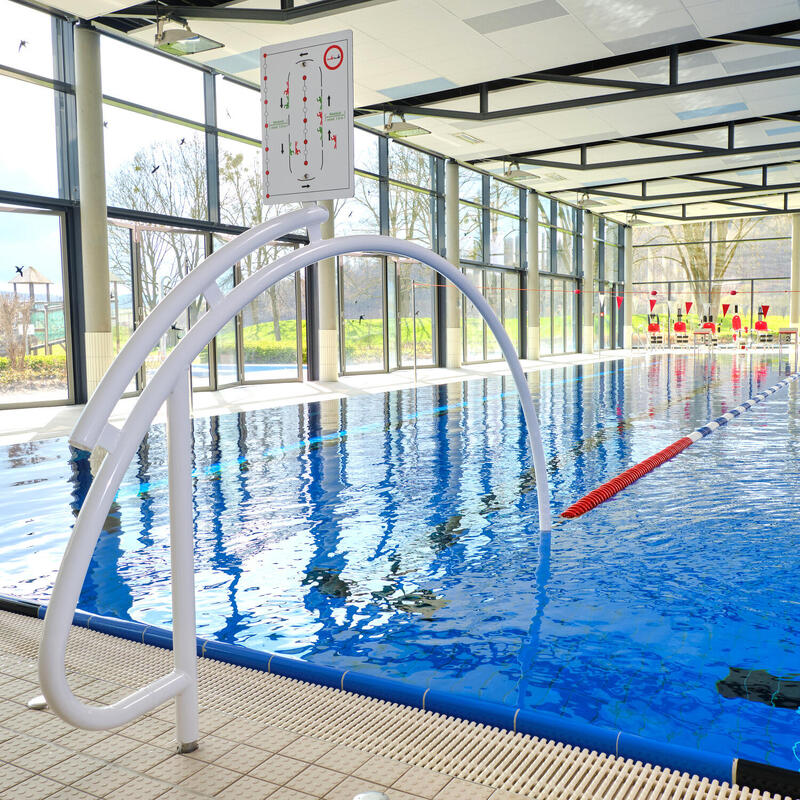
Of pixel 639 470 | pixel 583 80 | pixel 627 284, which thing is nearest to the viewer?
pixel 639 470

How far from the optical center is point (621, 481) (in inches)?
222

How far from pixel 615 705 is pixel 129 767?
140 cm

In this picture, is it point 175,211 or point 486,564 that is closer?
point 486,564

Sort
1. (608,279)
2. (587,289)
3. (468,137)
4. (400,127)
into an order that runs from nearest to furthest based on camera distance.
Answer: (400,127)
(468,137)
(587,289)
(608,279)

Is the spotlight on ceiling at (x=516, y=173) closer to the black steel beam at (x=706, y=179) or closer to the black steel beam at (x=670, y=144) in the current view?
the black steel beam at (x=670, y=144)

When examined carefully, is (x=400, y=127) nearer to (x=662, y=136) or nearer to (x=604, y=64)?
(x=604, y=64)

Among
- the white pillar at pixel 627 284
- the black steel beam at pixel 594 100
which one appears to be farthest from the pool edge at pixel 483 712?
the white pillar at pixel 627 284

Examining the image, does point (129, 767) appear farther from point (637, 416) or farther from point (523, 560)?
point (637, 416)

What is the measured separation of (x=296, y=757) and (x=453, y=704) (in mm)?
510

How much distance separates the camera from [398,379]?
15070 mm

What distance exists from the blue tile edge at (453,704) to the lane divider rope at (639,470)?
102 inches

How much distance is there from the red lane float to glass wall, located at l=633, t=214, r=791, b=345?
23.0 metres

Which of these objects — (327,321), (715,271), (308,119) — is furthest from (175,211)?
(715,271)

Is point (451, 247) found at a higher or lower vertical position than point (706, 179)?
lower
